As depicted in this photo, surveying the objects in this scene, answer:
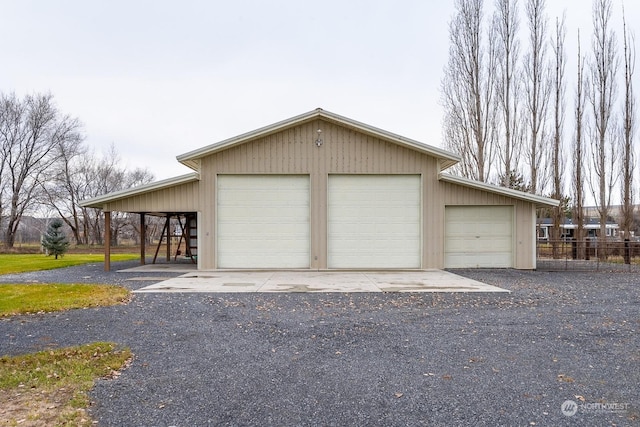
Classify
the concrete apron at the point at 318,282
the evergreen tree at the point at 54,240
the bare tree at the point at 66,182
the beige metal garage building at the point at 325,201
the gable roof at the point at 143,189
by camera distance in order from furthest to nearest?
the bare tree at the point at 66,182, the evergreen tree at the point at 54,240, the beige metal garage building at the point at 325,201, the gable roof at the point at 143,189, the concrete apron at the point at 318,282

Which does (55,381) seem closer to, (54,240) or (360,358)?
(360,358)

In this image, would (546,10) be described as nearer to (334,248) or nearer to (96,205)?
(334,248)

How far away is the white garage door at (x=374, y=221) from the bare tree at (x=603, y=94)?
11376mm

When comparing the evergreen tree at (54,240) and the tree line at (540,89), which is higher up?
the tree line at (540,89)

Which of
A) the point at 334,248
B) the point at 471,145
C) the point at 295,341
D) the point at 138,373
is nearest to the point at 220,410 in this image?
the point at 138,373

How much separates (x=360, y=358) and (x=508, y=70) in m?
19.7

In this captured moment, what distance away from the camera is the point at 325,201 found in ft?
42.7

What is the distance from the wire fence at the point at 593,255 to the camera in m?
13.8

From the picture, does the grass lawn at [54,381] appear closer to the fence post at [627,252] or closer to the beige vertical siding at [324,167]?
the beige vertical siding at [324,167]

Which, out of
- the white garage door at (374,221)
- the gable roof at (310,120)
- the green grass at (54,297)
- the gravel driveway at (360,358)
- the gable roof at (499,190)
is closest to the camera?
the gravel driveway at (360,358)

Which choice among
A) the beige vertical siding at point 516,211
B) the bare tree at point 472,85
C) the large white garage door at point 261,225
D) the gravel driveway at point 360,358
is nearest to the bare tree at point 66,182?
the large white garage door at point 261,225

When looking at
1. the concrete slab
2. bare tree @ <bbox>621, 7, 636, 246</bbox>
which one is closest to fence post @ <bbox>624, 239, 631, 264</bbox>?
bare tree @ <bbox>621, 7, 636, 246</bbox>

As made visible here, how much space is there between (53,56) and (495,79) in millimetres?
20095

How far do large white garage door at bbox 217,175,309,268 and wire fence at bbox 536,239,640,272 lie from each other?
28.2ft
